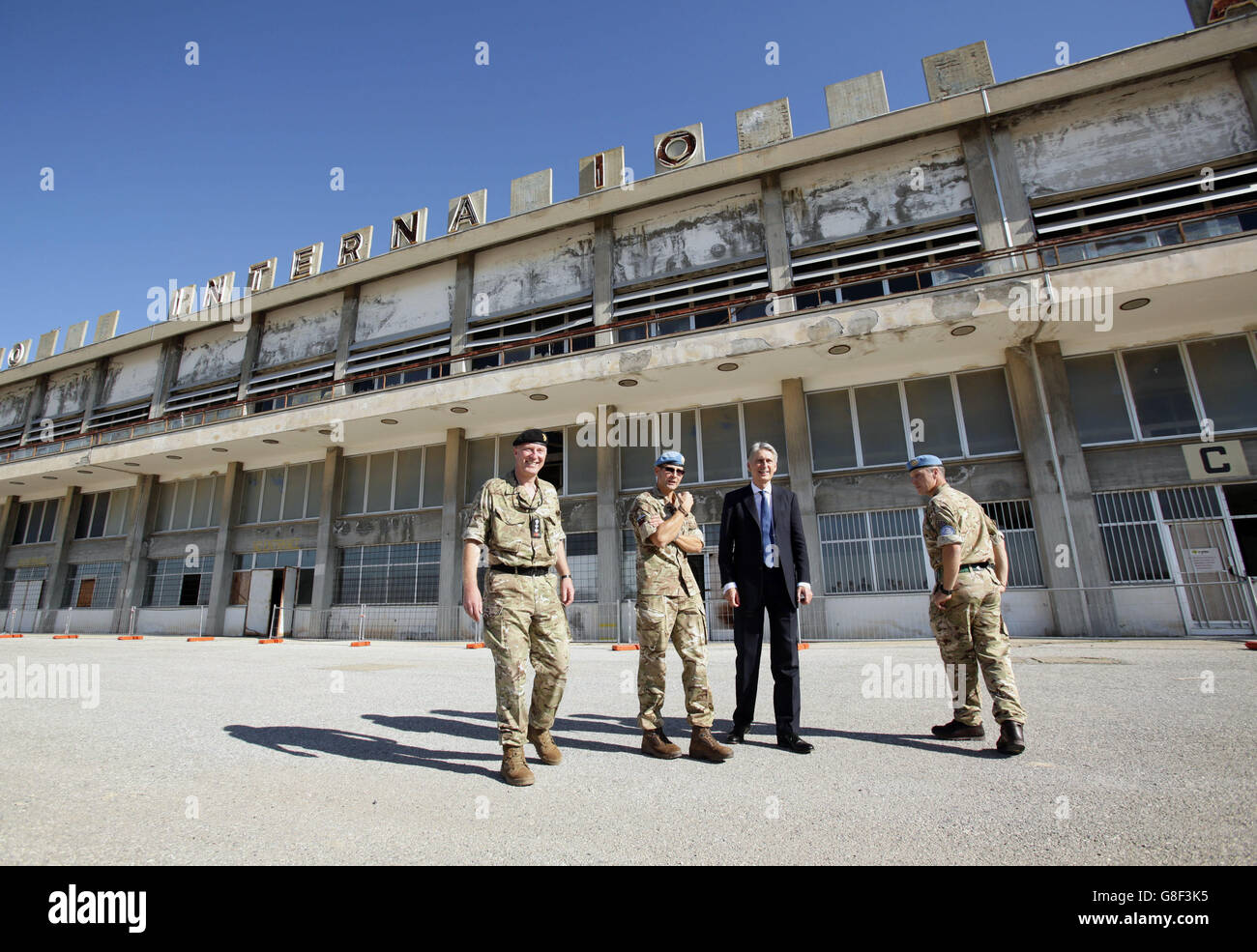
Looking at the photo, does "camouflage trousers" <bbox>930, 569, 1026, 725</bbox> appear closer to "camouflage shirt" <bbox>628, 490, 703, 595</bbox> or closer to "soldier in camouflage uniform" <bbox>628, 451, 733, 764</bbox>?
"soldier in camouflage uniform" <bbox>628, 451, 733, 764</bbox>

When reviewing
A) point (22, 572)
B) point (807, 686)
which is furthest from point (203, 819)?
point (22, 572)

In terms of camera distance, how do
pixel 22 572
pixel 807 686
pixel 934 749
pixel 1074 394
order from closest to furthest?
pixel 934 749 < pixel 807 686 < pixel 1074 394 < pixel 22 572

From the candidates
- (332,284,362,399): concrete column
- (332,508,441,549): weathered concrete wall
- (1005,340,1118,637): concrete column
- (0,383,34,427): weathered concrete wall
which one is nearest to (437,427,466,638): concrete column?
(332,508,441,549): weathered concrete wall

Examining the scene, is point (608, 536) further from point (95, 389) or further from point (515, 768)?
point (95, 389)

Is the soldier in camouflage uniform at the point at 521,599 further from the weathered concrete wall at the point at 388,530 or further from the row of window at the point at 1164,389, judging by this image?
the weathered concrete wall at the point at 388,530

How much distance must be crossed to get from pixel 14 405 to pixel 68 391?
15.1 ft

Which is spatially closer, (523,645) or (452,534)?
(523,645)

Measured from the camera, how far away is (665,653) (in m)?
3.82

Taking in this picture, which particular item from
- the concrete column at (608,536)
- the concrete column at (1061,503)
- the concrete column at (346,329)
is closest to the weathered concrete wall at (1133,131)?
the concrete column at (1061,503)

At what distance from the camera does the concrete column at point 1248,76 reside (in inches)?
535

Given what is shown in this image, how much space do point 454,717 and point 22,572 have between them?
33537 mm

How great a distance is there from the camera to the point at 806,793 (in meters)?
2.91

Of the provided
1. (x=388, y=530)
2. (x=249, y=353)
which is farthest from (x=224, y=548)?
(x=249, y=353)
